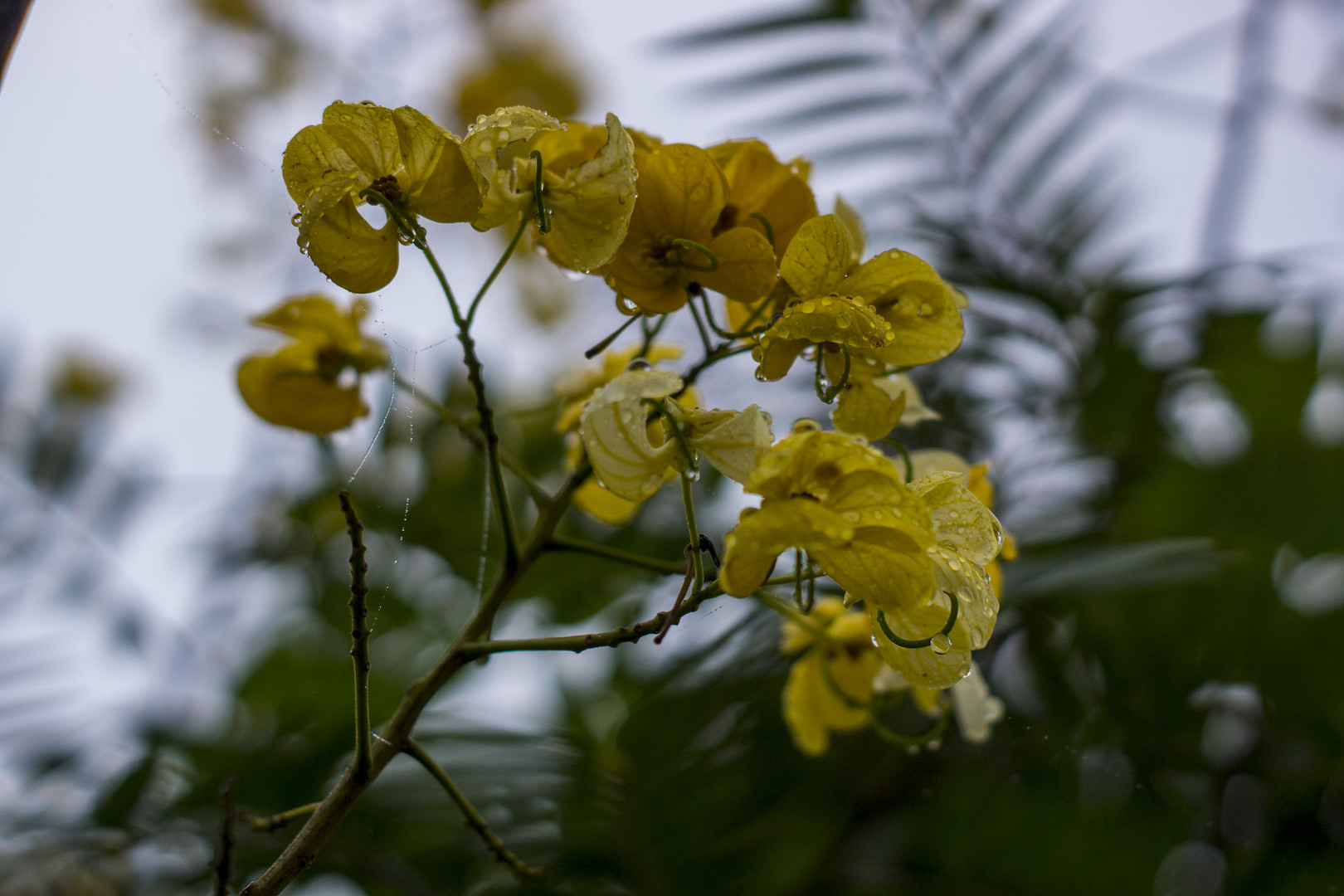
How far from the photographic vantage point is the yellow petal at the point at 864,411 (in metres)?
0.41

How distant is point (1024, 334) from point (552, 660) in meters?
0.62

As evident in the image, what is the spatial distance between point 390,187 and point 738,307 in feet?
0.57

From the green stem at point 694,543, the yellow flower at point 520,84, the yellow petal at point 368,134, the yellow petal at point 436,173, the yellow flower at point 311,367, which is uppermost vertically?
the yellow flower at point 520,84

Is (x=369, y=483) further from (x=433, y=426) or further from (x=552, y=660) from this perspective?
(x=552, y=660)

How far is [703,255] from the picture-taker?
405 mm

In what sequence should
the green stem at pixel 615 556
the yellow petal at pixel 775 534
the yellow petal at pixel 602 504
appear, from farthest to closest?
the yellow petal at pixel 602 504
the green stem at pixel 615 556
the yellow petal at pixel 775 534

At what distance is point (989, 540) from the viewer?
1.16 feet

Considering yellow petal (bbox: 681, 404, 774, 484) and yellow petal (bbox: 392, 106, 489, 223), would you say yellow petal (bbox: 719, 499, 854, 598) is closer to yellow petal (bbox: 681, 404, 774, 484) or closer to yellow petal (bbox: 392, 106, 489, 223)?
yellow petal (bbox: 681, 404, 774, 484)

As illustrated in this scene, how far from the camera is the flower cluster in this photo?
0.32m

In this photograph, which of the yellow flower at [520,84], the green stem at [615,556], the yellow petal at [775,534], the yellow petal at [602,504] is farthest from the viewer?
the yellow flower at [520,84]

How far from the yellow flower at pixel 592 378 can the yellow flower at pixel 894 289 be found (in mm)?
136

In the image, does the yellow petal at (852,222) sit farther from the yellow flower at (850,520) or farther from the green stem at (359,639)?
the green stem at (359,639)

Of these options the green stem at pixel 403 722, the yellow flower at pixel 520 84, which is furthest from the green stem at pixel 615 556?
the yellow flower at pixel 520 84

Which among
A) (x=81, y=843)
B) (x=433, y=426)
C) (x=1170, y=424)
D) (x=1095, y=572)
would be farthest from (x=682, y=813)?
(x=1170, y=424)
